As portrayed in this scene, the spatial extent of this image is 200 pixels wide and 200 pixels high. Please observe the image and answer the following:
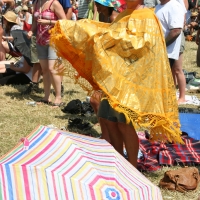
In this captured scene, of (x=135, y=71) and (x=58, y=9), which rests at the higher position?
(x=58, y=9)

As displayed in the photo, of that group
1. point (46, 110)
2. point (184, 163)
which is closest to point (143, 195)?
point (184, 163)

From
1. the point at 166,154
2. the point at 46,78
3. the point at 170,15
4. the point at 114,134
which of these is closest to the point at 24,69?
the point at 46,78

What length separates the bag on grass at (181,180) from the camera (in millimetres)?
3566

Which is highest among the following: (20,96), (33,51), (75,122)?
(33,51)

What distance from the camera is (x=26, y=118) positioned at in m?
5.61

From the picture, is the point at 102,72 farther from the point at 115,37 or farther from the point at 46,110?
the point at 46,110

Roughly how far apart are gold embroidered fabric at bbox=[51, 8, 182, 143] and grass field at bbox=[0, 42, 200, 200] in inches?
25.9

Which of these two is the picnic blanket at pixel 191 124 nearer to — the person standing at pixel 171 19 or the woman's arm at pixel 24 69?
the person standing at pixel 171 19

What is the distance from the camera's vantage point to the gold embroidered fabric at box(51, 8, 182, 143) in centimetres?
322

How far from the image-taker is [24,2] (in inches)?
656

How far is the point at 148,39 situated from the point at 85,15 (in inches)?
214

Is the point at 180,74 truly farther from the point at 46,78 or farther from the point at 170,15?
the point at 46,78

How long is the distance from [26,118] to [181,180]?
261 centimetres

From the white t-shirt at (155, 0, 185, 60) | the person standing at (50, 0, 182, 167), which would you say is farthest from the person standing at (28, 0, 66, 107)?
the person standing at (50, 0, 182, 167)
